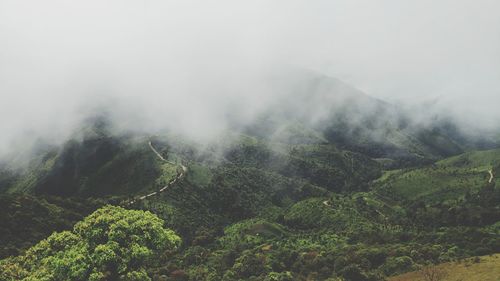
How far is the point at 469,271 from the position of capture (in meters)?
67.6

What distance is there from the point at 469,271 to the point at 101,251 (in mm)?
48541

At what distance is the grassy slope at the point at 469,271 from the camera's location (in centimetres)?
6262

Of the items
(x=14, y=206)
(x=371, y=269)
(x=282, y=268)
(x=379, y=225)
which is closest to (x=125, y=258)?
(x=371, y=269)

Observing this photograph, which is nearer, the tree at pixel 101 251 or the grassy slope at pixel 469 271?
the tree at pixel 101 251

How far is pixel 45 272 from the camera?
47250 mm

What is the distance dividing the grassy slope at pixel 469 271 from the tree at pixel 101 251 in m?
37.4

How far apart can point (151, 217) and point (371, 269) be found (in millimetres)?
52542

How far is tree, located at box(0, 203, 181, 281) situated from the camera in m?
46.1

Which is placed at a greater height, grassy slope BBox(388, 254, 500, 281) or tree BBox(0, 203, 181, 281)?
tree BBox(0, 203, 181, 281)

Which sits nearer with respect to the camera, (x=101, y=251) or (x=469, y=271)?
(x=101, y=251)

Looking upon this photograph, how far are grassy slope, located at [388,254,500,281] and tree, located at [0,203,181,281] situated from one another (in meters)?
37.4

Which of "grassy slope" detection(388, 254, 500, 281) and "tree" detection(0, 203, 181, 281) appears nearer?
"tree" detection(0, 203, 181, 281)

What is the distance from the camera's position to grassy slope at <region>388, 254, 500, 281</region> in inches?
2465

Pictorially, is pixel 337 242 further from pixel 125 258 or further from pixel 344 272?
pixel 125 258
